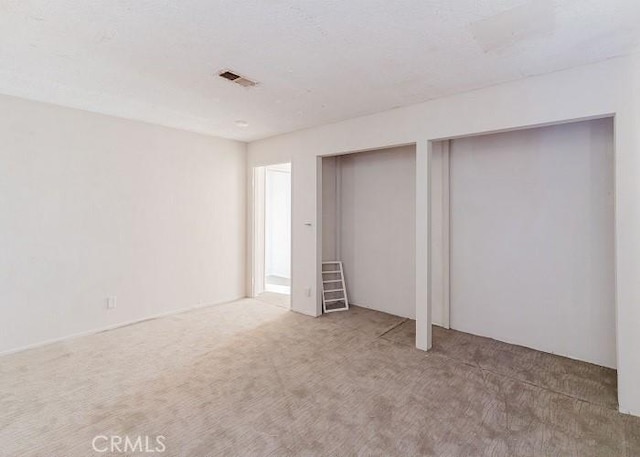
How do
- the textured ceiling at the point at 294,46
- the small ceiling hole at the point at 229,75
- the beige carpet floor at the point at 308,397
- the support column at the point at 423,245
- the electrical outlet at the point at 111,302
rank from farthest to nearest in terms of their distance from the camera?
the electrical outlet at the point at 111,302 → the support column at the point at 423,245 → the small ceiling hole at the point at 229,75 → the beige carpet floor at the point at 308,397 → the textured ceiling at the point at 294,46

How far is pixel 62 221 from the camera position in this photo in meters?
3.58

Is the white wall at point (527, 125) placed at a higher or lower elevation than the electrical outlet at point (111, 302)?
higher

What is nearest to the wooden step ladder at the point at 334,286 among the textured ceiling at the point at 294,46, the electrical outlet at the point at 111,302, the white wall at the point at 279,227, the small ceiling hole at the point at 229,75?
the white wall at the point at 279,227

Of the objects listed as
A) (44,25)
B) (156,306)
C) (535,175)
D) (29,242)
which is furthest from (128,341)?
(535,175)

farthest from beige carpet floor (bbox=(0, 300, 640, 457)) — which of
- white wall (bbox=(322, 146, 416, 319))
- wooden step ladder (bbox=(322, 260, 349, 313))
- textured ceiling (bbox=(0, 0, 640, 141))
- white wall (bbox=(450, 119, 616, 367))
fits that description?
textured ceiling (bbox=(0, 0, 640, 141))

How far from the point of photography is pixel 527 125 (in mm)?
2744

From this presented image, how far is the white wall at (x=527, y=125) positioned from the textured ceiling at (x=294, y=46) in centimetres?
15

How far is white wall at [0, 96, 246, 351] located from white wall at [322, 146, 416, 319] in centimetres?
166

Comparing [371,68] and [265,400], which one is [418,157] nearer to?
[371,68]

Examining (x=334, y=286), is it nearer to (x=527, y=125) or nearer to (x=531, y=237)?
(x=531, y=237)

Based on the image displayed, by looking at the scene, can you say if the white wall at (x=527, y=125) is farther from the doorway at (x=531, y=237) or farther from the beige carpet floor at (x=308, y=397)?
the doorway at (x=531, y=237)

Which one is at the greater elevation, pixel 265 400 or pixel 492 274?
pixel 492 274

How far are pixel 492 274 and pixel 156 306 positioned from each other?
4.04 metres

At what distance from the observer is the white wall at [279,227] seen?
7.12m
